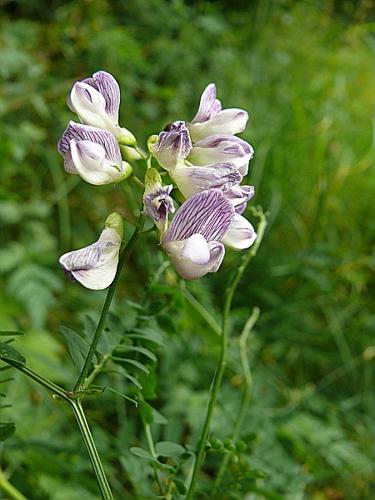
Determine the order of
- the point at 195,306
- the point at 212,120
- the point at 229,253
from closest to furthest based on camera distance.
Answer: the point at 212,120
the point at 195,306
the point at 229,253

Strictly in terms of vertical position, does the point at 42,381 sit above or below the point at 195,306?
above

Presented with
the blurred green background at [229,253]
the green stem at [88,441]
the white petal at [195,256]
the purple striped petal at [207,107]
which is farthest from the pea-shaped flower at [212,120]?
the blurred green background at [229,253]

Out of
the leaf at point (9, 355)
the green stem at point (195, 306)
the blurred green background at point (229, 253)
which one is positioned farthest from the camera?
the blurred green background at point (229, 253)

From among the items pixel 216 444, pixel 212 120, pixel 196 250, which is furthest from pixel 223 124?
pixel 216 444

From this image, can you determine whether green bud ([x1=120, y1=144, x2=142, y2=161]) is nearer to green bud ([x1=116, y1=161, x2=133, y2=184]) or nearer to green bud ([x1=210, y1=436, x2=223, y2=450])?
green bud ([x1=116, y1=161, x2=133, y2=184])

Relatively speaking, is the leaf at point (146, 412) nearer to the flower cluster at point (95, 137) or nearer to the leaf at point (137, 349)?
the leaf at point (137, 349)

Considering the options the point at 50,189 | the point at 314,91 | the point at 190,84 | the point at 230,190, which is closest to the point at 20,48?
the point at 50,189

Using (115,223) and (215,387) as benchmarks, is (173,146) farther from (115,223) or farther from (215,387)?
(215,387)
